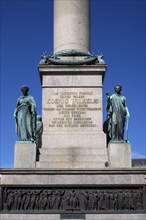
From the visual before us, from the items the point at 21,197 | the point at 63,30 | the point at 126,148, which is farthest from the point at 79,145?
the point at 63,30

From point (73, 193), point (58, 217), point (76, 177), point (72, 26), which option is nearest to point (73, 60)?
point (72, 26)

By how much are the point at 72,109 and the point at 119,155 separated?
3069 mm

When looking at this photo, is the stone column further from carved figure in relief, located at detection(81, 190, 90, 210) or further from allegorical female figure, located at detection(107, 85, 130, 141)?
carved figure in relief, located at detection(81, 190, 90, 210)

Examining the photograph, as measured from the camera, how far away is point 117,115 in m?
21.6

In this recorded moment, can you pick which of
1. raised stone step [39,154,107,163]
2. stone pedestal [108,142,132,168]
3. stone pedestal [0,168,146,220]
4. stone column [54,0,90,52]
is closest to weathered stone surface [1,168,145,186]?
stone pedestal [0,168,146,220]

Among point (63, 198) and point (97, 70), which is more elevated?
point (97, 70)

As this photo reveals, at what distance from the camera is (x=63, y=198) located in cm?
2002

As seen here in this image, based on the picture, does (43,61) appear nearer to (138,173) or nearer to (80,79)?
(80,79)

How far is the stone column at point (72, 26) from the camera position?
2375cm

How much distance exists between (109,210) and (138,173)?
1.88 m

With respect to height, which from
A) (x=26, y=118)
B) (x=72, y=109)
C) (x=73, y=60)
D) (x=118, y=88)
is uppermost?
(x=73, y=60)

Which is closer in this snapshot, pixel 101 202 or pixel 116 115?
pixel 101 202

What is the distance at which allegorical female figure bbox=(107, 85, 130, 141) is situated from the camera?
2152 centimetres

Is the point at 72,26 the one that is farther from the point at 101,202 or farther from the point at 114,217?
the point at 114,217
